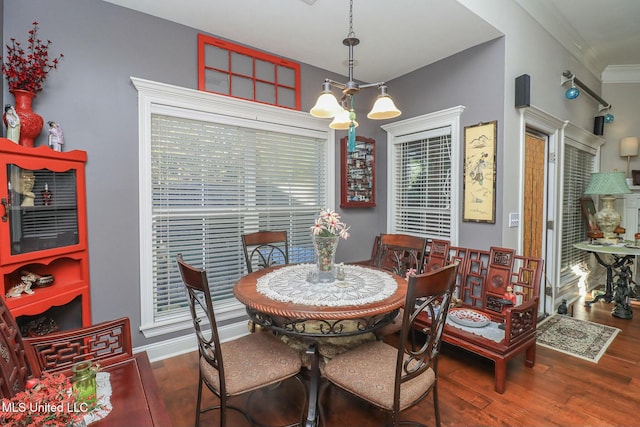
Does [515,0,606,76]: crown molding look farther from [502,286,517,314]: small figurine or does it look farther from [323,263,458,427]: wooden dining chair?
[323,263,458,427]: wooden dining chair

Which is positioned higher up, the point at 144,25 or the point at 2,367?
the point at 144,25

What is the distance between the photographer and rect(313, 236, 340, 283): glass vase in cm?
204

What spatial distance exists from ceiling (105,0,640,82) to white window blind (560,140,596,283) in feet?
4.33

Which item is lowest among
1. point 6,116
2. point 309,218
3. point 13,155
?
point 309,218

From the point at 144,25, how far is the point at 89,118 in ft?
2.91

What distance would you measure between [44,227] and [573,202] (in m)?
5.63

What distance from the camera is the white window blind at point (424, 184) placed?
10.6ft

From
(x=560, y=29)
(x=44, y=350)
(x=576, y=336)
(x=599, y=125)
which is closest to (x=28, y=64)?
(x=44, y=350)

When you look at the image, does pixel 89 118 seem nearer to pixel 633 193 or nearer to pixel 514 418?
pixel 514 418

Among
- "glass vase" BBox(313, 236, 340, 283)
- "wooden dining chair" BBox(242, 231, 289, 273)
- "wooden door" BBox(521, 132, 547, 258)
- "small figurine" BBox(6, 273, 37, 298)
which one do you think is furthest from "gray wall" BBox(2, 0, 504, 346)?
"glass vase" BBox(313, 236, 340, 283)

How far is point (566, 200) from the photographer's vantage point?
3.88m

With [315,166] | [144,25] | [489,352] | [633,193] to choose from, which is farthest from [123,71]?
[633,193]

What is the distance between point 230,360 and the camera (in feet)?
5.53

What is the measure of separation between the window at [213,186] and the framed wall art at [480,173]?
1573mm
